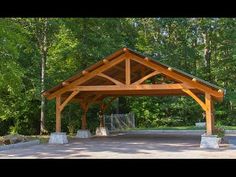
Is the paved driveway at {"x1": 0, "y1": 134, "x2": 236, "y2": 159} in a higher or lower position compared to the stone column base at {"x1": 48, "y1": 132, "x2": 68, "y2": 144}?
lower

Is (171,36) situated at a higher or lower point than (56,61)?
higher

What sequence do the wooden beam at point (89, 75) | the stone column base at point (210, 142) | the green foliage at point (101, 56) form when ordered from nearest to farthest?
the stone column base at point (210, 142) < the wooden beam at point (89, 75) < the green foliage at point (101, 56)

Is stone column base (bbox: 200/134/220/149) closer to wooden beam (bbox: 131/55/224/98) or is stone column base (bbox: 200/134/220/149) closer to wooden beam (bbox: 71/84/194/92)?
wooden beam (bbox: 131/55/224/98)

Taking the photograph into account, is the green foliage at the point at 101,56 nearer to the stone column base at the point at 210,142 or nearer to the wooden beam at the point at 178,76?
the wooden beam at the point at 178,76

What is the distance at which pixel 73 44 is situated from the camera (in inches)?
913

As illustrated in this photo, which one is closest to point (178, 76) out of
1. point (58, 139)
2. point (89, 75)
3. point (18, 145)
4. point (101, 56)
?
point (89, 75)

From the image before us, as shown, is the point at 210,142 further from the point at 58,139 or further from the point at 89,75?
the point at 58,139

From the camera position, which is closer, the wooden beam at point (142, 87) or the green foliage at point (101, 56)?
the wooden beam at point (142, 87)

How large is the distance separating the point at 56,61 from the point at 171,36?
14724mm

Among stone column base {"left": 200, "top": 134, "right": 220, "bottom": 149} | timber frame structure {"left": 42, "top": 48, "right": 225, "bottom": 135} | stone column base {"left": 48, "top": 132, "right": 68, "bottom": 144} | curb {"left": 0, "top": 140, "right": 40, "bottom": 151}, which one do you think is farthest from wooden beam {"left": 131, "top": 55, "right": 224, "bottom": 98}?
curb {"left": 0, "top": 140, "right": 40, "bottom": 151}

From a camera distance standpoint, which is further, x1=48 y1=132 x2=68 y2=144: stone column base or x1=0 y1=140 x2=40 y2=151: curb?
x1=48 y1=132 x2=68 y2=144: stone column base

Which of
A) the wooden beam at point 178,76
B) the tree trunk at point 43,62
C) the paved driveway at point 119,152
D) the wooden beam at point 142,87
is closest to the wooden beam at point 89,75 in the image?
the wooden beam at point 142,87
